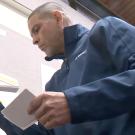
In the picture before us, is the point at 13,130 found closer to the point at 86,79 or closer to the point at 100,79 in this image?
the point at 86,79

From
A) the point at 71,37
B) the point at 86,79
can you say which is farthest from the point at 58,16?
the point at 86,79

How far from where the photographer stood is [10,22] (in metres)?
2.11

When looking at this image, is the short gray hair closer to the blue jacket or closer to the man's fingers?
the blue jacket

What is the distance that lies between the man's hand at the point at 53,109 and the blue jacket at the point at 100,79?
17 millimetres

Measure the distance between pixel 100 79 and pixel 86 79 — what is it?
0.19 metres

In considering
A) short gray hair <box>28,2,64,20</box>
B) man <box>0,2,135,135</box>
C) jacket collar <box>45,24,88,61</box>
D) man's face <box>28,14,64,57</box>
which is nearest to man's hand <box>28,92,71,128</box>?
man <box>0,2,135,135</box>

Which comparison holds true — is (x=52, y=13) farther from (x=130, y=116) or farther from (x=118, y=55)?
(x=130, y=116)

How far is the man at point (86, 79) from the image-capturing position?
87 cm

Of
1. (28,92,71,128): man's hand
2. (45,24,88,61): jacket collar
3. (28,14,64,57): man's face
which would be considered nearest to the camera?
(28,92,71,128): man's hand

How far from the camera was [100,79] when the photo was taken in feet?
3.12

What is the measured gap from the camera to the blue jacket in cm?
89

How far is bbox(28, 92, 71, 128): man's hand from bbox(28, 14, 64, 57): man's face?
2.13 feet

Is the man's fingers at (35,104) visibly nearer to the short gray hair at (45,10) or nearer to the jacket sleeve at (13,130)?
the jacket sleeve at (13,130)

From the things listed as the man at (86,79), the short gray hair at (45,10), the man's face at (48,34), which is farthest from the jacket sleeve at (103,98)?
the short gray hair at (45,10)
